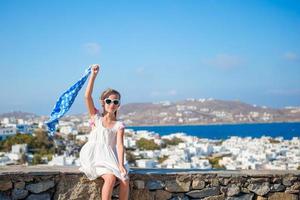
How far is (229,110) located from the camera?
19262 centimetres

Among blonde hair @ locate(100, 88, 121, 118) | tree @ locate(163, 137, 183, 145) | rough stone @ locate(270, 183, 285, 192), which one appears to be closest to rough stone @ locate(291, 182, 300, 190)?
rough stone @ locate(270, 183, 285, 192)

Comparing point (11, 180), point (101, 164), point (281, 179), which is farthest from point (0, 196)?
point (281, 179)

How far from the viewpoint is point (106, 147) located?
14.3 ft

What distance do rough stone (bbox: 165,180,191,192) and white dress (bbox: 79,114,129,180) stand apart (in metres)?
0.54

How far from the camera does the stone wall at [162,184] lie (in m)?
4.35

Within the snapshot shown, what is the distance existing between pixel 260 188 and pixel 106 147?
1.77m

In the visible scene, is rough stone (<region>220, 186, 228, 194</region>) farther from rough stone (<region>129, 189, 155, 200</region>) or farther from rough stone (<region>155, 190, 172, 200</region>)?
rough stone (<region>129, 189, 155, 200</region>)

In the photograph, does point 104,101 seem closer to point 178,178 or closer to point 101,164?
point 101,164

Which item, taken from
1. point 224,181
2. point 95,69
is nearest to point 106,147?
point 95,69

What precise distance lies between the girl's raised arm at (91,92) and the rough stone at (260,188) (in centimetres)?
188

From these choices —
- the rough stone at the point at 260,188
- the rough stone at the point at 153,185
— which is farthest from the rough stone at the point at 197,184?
the rough stone at the point at 260,188

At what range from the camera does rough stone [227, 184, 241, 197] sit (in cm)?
479

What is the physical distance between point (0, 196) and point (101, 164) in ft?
3.43

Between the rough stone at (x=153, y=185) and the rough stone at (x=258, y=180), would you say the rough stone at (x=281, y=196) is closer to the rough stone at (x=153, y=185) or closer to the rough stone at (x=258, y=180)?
the rough stone at (x=258, y=180)
